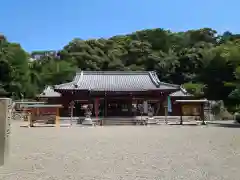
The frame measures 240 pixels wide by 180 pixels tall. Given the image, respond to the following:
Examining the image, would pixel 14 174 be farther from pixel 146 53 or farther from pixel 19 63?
pixel 146 53

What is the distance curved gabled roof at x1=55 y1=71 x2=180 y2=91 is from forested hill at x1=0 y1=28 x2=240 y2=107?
8131mm

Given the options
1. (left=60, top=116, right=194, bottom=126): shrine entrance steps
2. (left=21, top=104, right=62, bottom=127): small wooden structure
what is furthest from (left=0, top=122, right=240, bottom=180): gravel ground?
(left=60, top=116, right=194, bottom=126): shrine entrance steps

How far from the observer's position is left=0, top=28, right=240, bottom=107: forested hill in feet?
137

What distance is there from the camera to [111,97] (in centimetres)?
3250

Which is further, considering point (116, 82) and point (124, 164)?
point (116, 82)

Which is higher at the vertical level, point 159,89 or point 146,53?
point 146,53

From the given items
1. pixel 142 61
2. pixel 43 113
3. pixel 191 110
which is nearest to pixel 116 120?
pixel 191 110

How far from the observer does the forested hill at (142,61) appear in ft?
137

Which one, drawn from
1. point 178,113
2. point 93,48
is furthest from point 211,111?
point 93,48

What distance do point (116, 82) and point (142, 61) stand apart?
76.7ft

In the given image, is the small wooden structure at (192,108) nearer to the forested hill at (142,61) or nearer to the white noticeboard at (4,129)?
the forested hill at (142,61)

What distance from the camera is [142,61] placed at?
188 ft

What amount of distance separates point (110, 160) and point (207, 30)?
60.1 metres

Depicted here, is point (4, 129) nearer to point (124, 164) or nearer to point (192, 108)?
point (124, 164)
